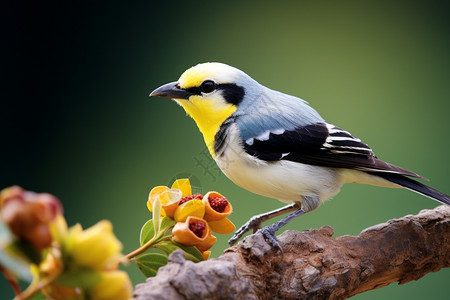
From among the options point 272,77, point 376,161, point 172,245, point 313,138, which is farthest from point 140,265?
point 272,77

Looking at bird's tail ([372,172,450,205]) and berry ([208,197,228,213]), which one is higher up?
berry ([208,197,228,213])

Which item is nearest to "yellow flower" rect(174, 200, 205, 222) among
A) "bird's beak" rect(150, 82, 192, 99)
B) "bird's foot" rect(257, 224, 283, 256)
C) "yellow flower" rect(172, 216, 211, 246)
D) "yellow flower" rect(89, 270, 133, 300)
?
"yellow flower" rect(172, 216, 211, 246)

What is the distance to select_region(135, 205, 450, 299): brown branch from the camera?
73cm

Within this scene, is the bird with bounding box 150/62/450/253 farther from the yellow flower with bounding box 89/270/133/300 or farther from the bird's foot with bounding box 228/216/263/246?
the yellow flower with bounding box 89/270/133/300

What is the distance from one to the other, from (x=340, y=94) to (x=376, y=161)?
0.99 metres

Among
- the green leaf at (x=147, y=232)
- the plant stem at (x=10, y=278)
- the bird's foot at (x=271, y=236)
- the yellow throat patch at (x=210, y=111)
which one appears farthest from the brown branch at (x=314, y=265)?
the yellow throat patch at (x=210, y=111)

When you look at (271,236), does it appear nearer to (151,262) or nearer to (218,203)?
(218,203)

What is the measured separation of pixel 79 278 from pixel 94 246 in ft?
0.12

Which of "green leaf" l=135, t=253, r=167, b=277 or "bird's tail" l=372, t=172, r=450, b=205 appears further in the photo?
"bird's tail" l=372, t=172, r=450, b=205

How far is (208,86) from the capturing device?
122 centimetres

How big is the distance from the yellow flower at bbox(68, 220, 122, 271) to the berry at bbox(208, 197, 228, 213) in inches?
15.8

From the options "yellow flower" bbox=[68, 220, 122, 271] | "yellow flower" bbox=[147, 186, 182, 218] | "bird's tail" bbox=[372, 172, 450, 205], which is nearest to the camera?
"yellow flower" bbox=[68, 220, 122, 271]

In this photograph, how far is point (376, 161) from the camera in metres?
1.21

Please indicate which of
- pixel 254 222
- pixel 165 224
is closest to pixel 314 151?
pixel 254 222
